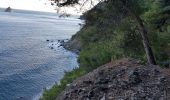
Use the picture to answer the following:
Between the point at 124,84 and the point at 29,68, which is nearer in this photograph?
the point at 124,84

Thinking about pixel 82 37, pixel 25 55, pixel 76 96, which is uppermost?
pixel 76 96

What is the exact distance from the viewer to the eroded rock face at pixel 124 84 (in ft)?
53.6

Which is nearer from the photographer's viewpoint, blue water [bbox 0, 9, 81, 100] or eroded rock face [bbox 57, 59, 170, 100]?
eroded rock face [bbox 57, 59, 170, 100]

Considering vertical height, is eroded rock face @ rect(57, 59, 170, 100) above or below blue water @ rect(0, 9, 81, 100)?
above

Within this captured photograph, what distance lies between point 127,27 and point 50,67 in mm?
34105

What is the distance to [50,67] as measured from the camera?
69750 mm

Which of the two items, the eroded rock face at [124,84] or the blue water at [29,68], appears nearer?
the eroded rock face at [124,84]

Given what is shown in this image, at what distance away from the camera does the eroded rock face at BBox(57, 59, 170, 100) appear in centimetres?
1634

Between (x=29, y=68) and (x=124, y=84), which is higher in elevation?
(x=124, y=84)

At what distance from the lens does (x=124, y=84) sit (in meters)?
17.2

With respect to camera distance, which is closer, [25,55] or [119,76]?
[119,76]

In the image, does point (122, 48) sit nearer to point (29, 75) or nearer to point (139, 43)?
point (139, 43)

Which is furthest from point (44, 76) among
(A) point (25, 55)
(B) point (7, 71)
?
(A) point (25, 55)

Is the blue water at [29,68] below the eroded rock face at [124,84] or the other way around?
below
